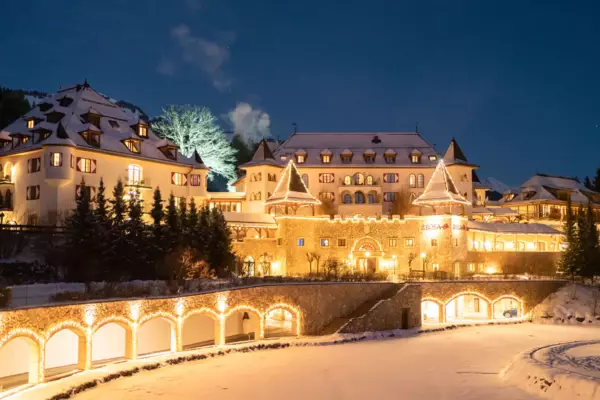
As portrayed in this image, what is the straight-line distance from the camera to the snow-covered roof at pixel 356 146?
7419 centimetres

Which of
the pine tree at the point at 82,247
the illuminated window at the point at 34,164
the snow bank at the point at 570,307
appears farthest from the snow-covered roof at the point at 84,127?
the snow bank at the point at 570,307

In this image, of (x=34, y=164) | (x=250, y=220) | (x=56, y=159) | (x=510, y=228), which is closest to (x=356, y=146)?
(x=510, y=228)

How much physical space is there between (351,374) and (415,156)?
4316cm

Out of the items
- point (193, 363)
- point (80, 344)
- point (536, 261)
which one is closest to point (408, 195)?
point (536, 261)

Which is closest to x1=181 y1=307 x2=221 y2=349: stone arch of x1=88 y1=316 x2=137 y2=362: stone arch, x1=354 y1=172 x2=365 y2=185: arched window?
x1=88 y1=316 x2=137 y2=362: stone arch

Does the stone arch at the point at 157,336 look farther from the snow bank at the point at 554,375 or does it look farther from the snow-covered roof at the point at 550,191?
the snow-covered roof at the point at 550,191

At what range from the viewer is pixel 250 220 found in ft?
188

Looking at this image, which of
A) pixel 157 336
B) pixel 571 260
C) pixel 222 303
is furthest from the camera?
pixel 571 260

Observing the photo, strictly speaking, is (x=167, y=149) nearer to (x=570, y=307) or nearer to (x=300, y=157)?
(x=300, y=157)

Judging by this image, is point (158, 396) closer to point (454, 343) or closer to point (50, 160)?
point (454, 343)

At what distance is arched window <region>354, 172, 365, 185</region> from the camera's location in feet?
240

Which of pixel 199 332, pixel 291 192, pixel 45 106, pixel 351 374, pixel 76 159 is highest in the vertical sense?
pixel 45 106

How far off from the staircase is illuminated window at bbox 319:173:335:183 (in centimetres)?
2486

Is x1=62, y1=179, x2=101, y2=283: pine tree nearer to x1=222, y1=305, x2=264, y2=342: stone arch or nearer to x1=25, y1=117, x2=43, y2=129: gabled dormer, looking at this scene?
x1=222, y1=305, x2=264, y2=342: stone arch
